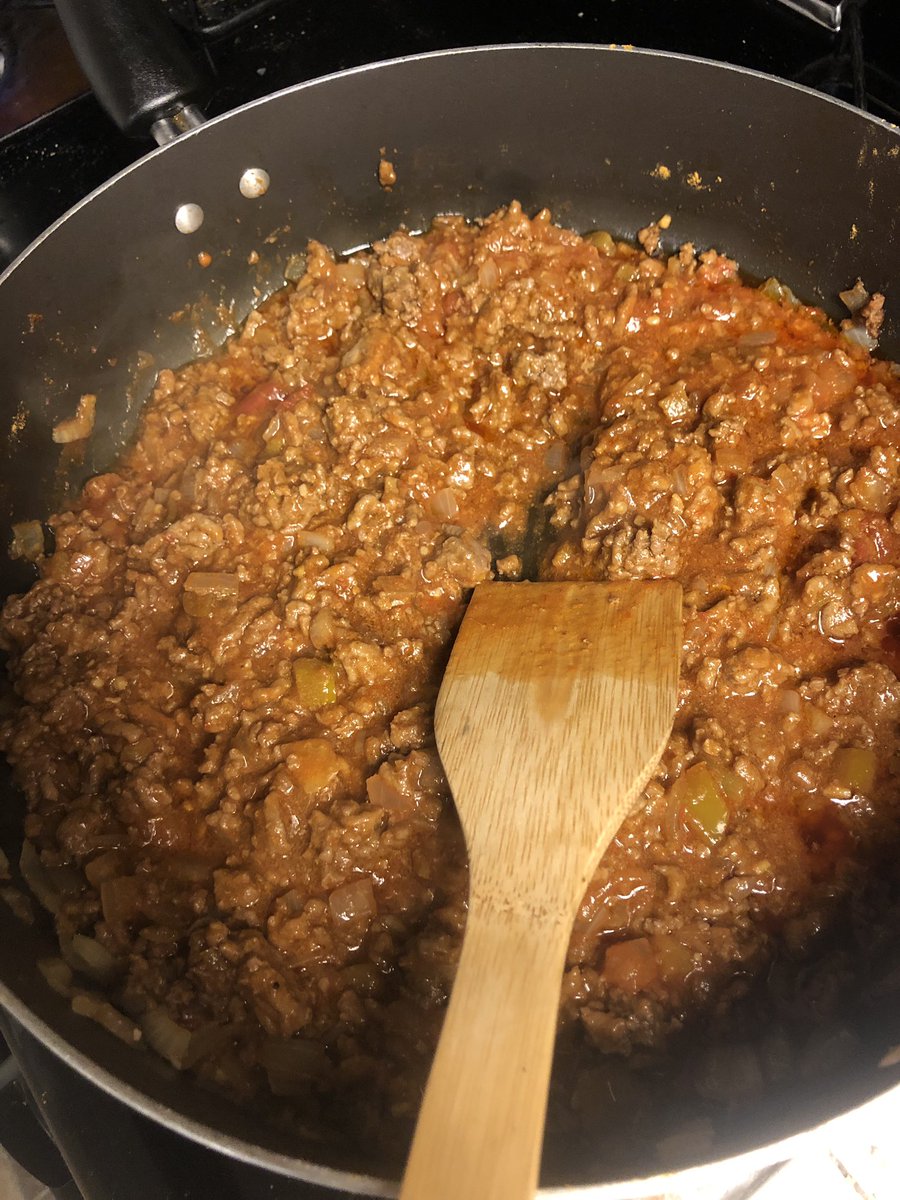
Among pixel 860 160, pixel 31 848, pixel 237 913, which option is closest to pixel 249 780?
pixel 237 913

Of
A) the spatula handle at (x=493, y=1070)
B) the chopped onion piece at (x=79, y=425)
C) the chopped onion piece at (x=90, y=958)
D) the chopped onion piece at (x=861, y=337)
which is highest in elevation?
the chopped onion piece at (x=79, y=425)

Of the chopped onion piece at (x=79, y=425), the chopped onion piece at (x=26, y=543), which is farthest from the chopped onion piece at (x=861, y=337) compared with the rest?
the chopped onion piece at (x=26, y=543)

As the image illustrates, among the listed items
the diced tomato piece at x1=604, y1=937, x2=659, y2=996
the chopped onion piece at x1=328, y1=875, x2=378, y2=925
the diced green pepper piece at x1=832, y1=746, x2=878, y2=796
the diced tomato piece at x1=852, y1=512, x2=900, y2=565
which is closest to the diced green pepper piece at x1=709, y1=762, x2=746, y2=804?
the diced green pepper piece at x1=832, y1=746, x2=878, y2=796

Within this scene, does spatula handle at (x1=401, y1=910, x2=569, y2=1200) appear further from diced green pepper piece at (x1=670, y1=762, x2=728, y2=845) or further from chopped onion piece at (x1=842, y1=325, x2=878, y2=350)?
chopped onion piece at (x1=842, y1=325, x2=878, y2=350)

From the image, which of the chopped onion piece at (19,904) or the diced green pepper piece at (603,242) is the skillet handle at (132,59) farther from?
the chopped onion piece at (19,904)

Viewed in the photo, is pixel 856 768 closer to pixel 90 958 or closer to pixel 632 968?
pixel 632 968

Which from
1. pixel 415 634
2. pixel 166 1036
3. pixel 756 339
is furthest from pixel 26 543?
pixel 756 339
